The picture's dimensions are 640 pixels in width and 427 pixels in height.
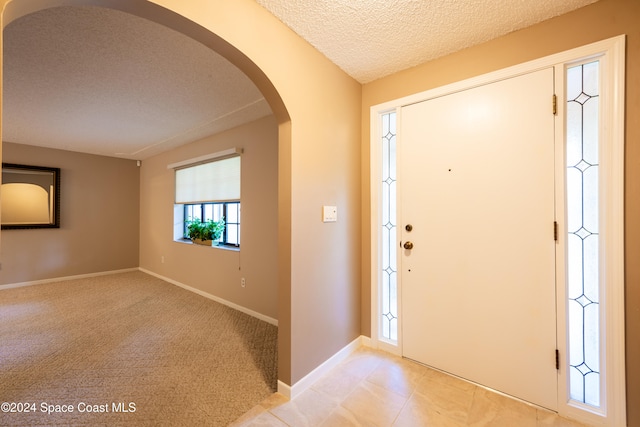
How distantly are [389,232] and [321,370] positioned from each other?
119 centimetres

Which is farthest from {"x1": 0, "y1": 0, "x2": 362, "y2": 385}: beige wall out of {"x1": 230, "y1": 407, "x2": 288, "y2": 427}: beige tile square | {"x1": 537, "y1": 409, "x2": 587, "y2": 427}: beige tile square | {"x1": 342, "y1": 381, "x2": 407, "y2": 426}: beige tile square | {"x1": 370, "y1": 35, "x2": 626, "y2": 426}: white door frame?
{"x1": 370, "y1": 35, "x2": 626, "y2": 426}: white door frame

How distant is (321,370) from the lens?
191 centimetres

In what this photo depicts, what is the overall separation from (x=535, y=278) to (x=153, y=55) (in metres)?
3.00

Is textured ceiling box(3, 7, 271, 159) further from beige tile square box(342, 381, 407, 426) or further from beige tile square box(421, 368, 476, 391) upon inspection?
beige tile square box(421, 368, 476, 391)

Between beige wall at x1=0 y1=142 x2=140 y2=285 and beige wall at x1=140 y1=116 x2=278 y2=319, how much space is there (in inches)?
47.9

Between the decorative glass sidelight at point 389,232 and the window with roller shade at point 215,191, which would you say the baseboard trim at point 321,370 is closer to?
the decorative glass sidelight at point 389,232

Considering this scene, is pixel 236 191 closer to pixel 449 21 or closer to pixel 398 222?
pixel 398 222

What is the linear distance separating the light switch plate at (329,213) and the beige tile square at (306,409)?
1.17 metres

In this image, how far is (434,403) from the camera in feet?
5.37

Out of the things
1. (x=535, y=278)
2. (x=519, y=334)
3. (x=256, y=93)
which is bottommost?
(x=519, y=334)

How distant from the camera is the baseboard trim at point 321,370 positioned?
170 centimetres

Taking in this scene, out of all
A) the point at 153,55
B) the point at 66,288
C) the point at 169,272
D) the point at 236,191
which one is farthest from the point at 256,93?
the point at 66,288

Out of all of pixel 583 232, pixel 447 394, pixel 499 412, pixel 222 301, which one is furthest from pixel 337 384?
pixel 222 301

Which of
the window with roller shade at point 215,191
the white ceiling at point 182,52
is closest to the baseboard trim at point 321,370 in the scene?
the window with roller shade at point 215,191
